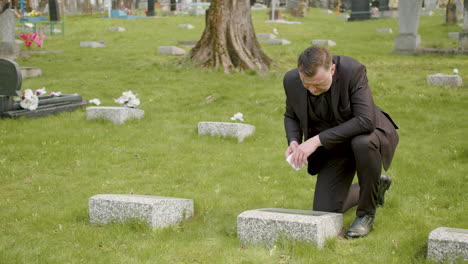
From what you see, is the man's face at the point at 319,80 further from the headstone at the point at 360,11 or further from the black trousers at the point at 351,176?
the headstone at the point at 360,11

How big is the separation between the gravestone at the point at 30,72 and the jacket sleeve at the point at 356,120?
11.3 metres

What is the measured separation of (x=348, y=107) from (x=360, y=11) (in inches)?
1109

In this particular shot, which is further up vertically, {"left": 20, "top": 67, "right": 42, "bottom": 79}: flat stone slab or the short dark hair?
the short dark hair

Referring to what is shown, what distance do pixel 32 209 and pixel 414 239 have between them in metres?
3.50

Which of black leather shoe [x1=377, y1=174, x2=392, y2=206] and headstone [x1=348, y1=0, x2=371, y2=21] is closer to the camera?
black leather shoe [x1=377, y1=174, x2=392, y2=206]

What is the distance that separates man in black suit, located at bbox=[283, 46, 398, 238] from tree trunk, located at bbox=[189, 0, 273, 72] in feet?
29.2

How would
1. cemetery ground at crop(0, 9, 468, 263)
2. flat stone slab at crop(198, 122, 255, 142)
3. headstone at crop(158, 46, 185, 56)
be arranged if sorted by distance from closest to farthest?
1. cemetery ground at crop(0, 9, 468, 263)
2. flat stone slab at crop(198, 122, 255, 142)
3. headstone at crop(158, 46, 185, 56)

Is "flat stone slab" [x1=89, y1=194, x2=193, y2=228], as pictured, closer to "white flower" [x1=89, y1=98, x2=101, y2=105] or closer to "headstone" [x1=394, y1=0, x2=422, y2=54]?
"white flower" [x1=89, y1=98, x2=101, y2=105]

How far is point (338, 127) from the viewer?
4.47m

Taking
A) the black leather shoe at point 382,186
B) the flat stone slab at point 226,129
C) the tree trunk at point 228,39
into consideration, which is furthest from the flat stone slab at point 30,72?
the black leather shoe at point 382,186

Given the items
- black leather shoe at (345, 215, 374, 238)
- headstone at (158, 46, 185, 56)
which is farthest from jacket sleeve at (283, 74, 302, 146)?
headstone at (158, 46, 185, 56)

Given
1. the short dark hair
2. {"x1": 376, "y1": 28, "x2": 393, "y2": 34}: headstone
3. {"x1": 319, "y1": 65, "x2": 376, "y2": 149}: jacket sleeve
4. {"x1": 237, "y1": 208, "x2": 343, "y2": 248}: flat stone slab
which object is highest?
the short dark hair

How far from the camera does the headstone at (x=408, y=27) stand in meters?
17.6

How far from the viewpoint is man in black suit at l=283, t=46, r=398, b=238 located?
438cm
